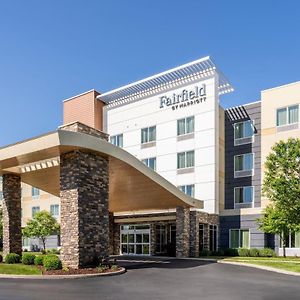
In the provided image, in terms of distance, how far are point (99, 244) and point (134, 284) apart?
4681 millimetres

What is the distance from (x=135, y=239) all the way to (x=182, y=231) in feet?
24.4

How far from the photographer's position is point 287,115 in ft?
108

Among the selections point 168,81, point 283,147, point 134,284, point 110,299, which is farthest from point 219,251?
Result: point 110,299

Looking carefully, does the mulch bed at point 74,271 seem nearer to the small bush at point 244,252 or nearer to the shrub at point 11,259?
the shrub at point 11,259

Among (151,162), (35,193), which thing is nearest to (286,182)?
(151,162)

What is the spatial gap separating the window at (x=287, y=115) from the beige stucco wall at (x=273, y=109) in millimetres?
324

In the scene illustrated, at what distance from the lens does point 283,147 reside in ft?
83.8

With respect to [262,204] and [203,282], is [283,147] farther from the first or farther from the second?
[203,282]

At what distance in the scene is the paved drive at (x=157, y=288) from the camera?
11750 millimetres

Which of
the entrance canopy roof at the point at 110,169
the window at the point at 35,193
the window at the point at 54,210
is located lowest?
the window at the point at 54,210

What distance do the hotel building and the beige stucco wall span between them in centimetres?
8

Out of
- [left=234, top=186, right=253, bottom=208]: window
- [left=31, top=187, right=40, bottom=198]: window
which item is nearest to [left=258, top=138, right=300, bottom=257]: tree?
[left=234, top=186, right=253, bottom=208]: window

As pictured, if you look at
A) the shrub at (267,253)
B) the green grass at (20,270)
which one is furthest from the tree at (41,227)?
the green grass at (20,270)

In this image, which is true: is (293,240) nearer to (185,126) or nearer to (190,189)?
(190,189)
